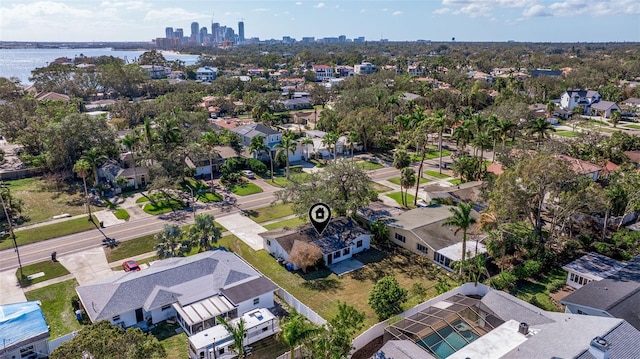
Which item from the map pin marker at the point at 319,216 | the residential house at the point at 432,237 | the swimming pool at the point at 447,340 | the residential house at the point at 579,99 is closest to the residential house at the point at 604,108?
the residential house at the point at 579,99

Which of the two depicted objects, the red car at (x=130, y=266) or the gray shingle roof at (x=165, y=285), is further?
the red car at (x=130, y=266)

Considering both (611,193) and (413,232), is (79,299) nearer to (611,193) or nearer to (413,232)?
(413,232)

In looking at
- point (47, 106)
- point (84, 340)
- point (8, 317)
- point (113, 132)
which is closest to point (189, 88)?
point (47, 106)

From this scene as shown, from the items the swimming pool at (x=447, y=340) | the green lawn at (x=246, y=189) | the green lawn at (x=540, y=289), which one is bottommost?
the green lawn at (x=540, y=289)

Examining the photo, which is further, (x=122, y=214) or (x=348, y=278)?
(x=122, y=214)

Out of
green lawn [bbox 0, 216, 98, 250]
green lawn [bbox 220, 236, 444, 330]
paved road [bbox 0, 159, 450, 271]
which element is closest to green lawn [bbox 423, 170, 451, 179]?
paved road [bbox 0, 159, 450, 271]

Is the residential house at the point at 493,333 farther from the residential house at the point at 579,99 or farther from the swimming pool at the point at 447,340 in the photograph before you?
the residential house at the point at 579,99

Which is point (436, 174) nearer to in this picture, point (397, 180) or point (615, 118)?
point (397, 180)

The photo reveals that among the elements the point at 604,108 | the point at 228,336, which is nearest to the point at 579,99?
the point at 604,108

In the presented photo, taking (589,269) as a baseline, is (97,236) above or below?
below
